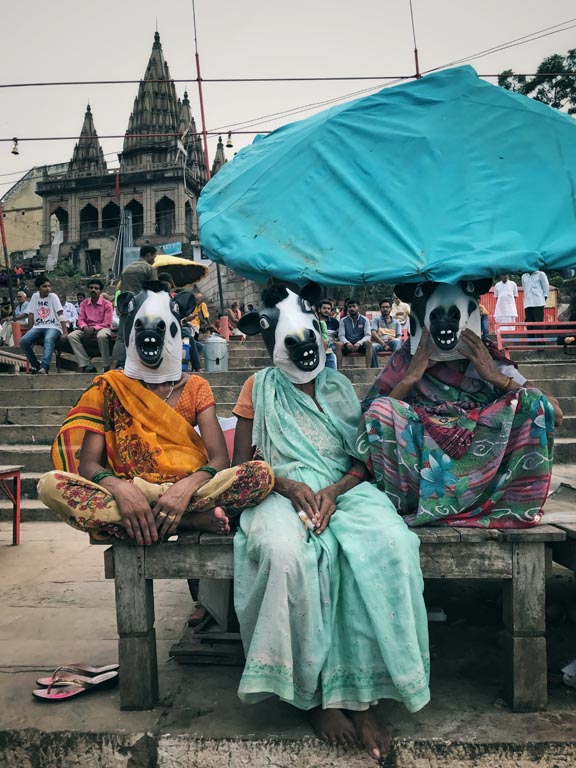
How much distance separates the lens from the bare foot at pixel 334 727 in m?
2.38

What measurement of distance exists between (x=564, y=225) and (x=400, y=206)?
2.25ft

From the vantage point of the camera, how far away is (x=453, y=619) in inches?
141

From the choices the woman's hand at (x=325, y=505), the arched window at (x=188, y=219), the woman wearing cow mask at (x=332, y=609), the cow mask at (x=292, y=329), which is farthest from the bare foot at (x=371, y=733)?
the arched window at (x=188, y=219)

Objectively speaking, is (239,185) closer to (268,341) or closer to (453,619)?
(268,341)

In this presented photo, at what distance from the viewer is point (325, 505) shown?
272cm

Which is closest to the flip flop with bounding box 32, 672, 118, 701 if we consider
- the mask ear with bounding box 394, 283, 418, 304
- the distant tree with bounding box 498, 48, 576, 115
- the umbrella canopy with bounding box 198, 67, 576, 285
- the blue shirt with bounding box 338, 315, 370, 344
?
the umbrella canopy with bounding box 198, 67, 576, 285

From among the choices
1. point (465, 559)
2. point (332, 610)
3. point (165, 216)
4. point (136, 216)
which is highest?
point (136, 216)

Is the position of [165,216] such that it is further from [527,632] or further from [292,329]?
[527,632]

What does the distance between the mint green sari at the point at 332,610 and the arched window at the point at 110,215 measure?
159 ft

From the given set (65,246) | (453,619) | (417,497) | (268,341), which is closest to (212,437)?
(268,341)

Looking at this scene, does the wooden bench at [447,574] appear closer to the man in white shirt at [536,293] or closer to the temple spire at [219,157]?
the man in white shirt at [536,293]

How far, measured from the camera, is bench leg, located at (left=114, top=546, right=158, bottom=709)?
2650 millimetres

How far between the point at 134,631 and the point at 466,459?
1534 mm

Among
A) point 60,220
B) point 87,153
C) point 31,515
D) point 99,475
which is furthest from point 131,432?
point 87,153
